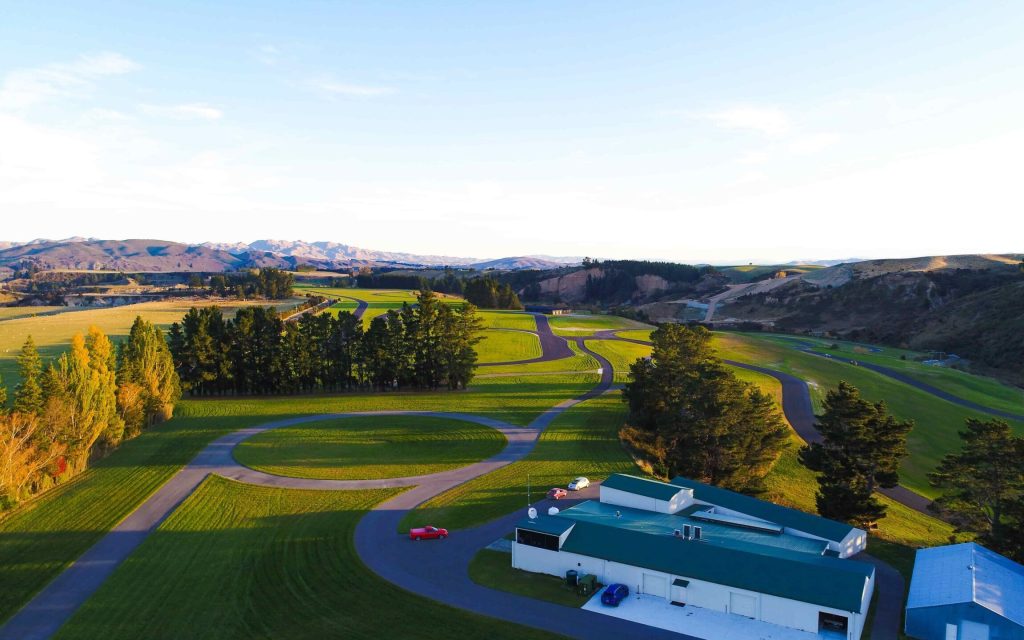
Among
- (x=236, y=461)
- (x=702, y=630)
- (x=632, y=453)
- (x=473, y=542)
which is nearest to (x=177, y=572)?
(x=473, y=542)

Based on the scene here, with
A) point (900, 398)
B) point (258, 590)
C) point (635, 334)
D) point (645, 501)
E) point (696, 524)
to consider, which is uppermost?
point (635, 334)

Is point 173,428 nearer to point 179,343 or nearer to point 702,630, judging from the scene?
point 179,343

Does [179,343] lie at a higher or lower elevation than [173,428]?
higher

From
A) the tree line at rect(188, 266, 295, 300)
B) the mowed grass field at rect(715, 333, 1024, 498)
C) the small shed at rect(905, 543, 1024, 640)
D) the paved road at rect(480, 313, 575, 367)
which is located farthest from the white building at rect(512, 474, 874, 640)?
the tree line at rect(188, 266, 295, 300)

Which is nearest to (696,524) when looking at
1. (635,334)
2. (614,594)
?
(614,594)

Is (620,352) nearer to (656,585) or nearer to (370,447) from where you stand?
(370,447)

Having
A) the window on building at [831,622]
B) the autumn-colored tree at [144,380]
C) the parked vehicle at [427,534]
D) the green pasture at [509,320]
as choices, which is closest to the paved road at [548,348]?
the green pasture at [509,320]
